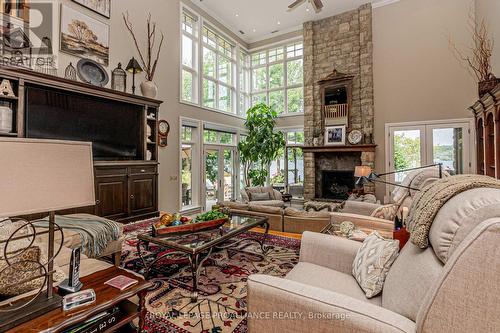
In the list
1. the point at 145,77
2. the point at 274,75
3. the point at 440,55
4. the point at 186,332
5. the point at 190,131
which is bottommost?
the point at 186,332

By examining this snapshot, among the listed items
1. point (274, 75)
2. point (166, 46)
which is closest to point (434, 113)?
point (274, 75)

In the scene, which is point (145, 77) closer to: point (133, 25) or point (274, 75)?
point (133, 25)

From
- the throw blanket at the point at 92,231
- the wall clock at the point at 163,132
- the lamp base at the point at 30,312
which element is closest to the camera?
the lamp base at the point at 30,312

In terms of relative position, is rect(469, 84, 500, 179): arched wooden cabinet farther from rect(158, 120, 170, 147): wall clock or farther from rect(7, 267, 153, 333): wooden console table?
rect(158, 120, 170, 147): wall clock

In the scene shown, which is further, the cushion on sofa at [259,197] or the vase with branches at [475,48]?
the cushion on sofa at [259,197]

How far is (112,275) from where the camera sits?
4.76 ft

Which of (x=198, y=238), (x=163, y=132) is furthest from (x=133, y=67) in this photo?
(x=198, y=238)

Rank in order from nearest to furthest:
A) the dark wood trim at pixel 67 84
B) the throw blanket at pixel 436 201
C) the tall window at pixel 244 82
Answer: the throw blanket at pixel 436 201
the dark wood trim at pixel 67 84
the tall window at pixel 244 82

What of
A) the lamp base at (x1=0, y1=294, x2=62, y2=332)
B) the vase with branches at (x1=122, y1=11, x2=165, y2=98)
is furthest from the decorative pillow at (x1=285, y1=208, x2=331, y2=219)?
the vase with branches at (x1=122, y1=11, x2=165, y2=98)

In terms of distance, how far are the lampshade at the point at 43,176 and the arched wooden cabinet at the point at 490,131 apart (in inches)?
184

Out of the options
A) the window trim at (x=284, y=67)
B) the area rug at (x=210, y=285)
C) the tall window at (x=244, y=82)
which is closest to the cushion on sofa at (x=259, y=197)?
the area rug at (x=210, y=285)

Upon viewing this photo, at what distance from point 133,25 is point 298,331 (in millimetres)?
6099

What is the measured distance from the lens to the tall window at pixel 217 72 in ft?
23.9

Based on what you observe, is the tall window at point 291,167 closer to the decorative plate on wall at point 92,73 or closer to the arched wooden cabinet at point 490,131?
the arched wooden cabinet at point 490,131
